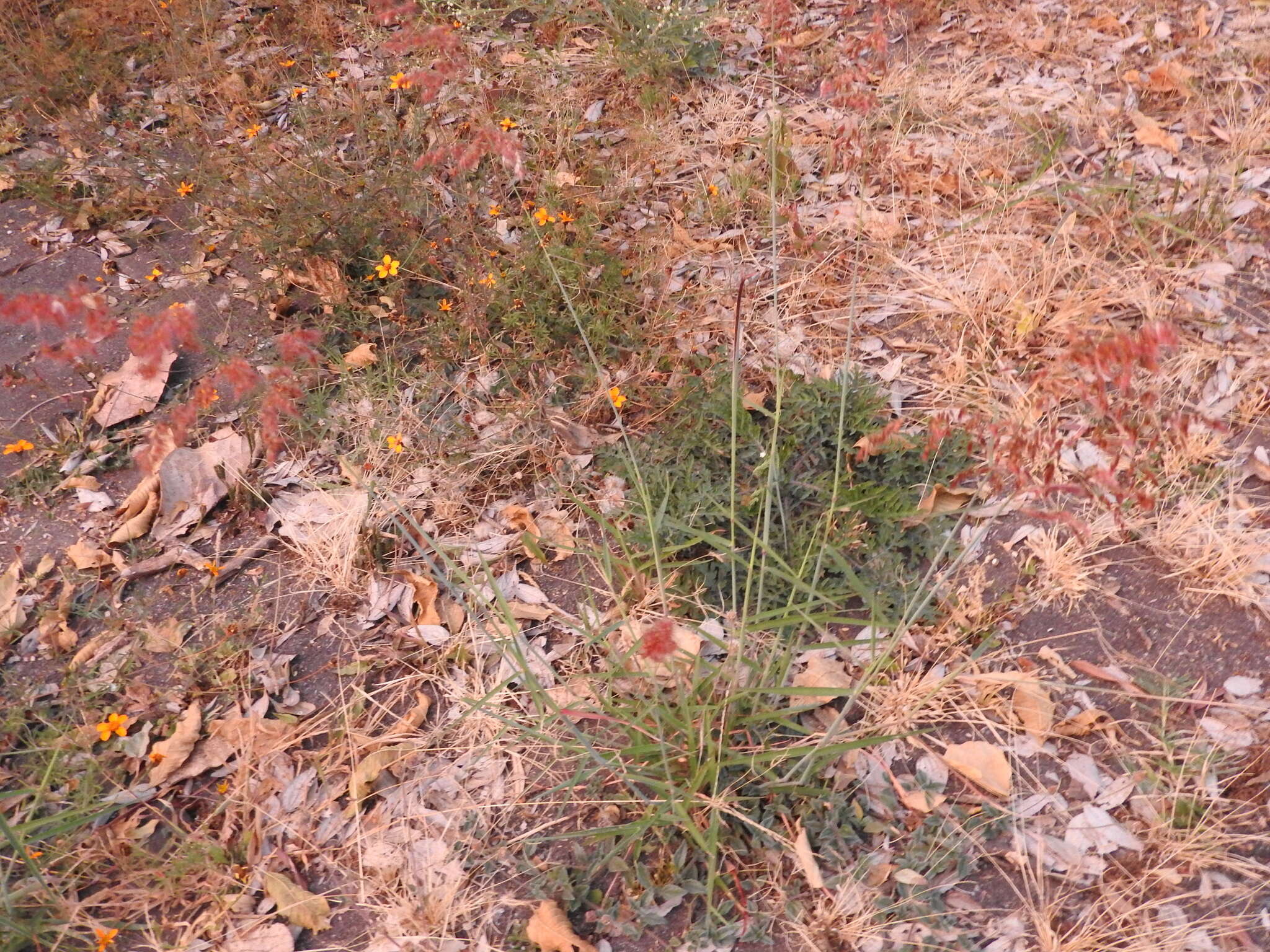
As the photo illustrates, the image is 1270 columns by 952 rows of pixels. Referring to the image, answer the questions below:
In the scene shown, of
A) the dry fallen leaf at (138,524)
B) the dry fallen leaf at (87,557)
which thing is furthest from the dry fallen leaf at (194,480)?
the dry fallen leaf at (87,557)

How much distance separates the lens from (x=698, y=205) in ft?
12.2

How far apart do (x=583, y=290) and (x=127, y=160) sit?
245 cm

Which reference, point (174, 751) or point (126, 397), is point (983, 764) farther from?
point (126, 397)

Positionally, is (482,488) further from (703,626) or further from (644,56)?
(644,56)

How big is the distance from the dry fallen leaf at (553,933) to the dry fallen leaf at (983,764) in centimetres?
96

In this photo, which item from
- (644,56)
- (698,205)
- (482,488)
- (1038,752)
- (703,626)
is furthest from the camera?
(644,56)

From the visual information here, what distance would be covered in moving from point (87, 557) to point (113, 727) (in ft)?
2.28

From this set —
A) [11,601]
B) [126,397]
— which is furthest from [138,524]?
[126,397]

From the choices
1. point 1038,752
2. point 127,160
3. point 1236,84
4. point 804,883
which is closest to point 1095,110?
point 1236,84

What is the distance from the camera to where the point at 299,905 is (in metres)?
2.09

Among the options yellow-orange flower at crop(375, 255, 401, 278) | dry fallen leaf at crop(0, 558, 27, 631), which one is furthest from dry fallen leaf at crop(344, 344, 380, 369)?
dry fallen leaf at crop(0, 558, 27, 631)

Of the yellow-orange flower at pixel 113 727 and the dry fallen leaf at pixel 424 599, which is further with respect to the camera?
the dry fallen leaf at pixel 424 599

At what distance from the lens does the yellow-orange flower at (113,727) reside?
92.4 inches

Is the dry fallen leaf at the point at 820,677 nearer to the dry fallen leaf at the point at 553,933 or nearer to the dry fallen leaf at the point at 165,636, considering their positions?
the dry fallen leaf at the point at 553,933
